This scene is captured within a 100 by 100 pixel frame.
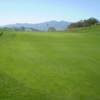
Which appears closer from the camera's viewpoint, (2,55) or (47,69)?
(47,69)

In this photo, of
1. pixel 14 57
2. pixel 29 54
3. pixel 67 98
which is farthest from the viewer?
pixel 29 54

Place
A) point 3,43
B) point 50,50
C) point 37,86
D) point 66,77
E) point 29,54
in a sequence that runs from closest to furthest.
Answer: point 37,86 → point 66,77 → point 29,54 → point 50,50 → point 3,43

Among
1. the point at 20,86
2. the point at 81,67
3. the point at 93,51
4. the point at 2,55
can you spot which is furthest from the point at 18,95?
the point at 93,51

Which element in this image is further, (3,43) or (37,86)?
(3,43)

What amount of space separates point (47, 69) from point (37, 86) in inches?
59.2

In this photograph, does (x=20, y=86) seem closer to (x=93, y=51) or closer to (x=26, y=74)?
(x=26, y=74)

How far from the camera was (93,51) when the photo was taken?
1188cm

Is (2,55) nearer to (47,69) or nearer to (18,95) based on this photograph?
(47,69)

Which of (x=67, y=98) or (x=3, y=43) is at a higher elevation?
(x=3, y=43)

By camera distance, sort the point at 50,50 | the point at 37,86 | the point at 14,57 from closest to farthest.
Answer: the point at 37,86 → the point at 14,57 → the point at 50,50

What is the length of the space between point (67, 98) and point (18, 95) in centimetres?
127

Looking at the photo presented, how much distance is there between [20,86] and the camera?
284 inches

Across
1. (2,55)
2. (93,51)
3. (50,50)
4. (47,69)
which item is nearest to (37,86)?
(47,69)

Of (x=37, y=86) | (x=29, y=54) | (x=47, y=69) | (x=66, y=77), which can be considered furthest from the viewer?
(x=29, y=54)
